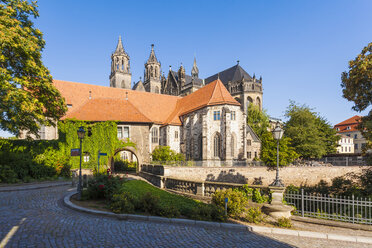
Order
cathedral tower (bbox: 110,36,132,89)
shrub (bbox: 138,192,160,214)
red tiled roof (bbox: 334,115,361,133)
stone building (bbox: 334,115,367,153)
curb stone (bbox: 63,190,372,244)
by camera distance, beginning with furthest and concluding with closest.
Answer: red tiled roof (bbox: 334,115,361,133), stone building (bbox: 334,115,367,153), cathedral tower (bbox: 110,36,132,89), shrub (bbox: 138,192,160,214), curb stone (bbox: 63,190,372,244)

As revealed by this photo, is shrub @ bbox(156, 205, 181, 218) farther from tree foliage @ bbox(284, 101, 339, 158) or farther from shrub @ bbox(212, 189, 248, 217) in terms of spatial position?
tree foliage @ bbox(284, 101, 339, 158)

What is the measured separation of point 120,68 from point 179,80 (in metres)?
17.2

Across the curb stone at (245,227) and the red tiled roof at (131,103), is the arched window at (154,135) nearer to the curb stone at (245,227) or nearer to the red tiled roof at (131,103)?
the red tiled roof at (131,103)

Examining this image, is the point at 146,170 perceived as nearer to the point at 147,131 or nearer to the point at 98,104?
the point at 147,131

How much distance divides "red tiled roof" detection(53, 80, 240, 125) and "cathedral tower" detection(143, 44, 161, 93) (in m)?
28.2

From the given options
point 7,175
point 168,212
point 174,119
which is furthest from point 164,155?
point 168,212

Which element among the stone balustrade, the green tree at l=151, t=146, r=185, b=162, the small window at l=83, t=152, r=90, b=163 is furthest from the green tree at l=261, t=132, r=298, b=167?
the small window at l=83, t=152, r=90, b=163

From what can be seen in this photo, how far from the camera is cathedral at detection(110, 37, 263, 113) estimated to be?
50.6m

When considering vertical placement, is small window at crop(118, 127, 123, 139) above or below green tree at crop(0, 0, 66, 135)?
below

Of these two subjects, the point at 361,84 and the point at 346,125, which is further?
the point at 346,125

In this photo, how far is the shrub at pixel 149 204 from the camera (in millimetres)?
7995

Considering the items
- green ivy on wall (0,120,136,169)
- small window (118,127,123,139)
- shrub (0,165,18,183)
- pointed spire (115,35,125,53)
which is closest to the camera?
shrub (0,165,18,183)

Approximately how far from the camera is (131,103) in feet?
91.1

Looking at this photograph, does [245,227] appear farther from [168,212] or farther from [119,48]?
[119,48]
